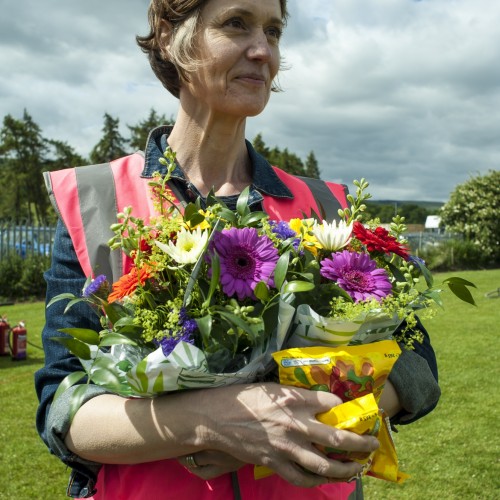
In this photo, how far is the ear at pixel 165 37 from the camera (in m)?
1.86

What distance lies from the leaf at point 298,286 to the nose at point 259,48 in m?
0.82

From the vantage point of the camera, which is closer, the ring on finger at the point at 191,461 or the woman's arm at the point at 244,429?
the woman's arm at the point at 244,429

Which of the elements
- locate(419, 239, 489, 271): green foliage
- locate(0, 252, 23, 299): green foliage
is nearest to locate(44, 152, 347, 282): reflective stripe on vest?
locate(0, 252, 23, 299): green foliage

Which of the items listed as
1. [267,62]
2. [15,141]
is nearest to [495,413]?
[267,62]

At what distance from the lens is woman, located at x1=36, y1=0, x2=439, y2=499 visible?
128cm

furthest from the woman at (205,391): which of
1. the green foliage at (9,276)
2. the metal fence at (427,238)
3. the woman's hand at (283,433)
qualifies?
the metal fence at (427,238)

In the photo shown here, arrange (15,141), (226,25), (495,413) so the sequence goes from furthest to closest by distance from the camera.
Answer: (15,141) → (495,413) → (226,25)

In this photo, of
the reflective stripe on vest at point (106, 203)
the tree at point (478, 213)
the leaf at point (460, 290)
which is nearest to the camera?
the leaf at point (460, 290)

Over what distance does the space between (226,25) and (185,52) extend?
0.14 metres

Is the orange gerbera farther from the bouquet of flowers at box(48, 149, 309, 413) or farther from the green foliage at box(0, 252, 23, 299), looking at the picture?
the green foliage at box(0, 252, 23, 299)

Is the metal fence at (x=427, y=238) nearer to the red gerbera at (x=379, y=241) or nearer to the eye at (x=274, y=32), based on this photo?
the eye at (x=274, y=32)

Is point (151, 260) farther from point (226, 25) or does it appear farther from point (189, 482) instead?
point (226, 25)

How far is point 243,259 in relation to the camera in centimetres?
126

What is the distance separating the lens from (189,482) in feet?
4.88
